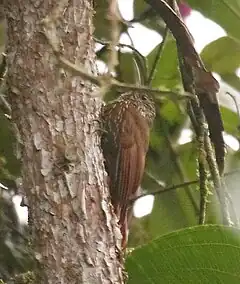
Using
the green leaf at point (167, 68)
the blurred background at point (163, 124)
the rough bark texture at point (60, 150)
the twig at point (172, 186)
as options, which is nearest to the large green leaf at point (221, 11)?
the blurred background at point (163, 124)

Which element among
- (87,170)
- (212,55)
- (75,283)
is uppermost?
(212,55)

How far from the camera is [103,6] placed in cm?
137

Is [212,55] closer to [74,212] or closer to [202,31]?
[202,31]

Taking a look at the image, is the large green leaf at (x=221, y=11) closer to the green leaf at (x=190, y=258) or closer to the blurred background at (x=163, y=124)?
the blurred background at (x=163, y=124)

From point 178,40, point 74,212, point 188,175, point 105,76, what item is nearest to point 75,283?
point 74,212

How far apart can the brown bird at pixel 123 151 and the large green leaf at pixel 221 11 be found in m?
0.31

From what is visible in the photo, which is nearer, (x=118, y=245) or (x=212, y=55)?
(x=118, y=245)

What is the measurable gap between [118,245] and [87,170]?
9 centimetres

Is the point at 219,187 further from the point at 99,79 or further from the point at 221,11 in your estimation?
the point at 221,11

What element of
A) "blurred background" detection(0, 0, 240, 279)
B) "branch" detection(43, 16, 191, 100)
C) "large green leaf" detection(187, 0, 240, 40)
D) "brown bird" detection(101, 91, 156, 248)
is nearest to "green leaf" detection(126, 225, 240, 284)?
"brown bird" detection(101, 91, 156, 248)

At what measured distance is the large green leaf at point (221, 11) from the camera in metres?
1.29

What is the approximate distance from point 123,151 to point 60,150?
0.18 m

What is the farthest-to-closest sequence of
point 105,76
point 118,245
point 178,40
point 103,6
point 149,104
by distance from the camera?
point 103,6 < point 149,104 < point 178,40 < point 118,245 < point 105,76

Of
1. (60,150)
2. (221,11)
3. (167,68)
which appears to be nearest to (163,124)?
(167,68)
